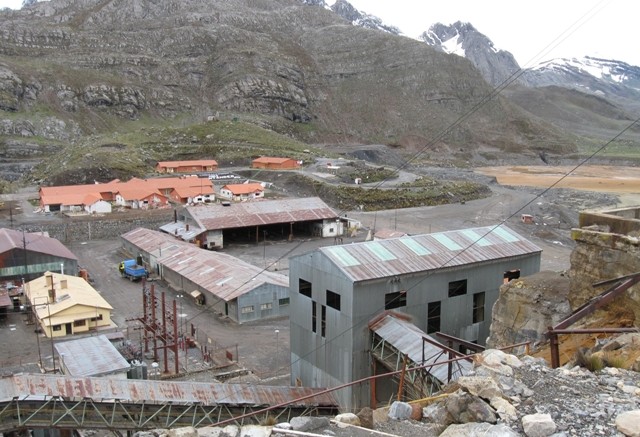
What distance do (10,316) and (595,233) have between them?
29.1 meters

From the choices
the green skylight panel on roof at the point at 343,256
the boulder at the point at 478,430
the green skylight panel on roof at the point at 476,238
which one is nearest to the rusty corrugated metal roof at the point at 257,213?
the green skylight panel on roof at the point at 476,238

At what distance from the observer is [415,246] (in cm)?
2017

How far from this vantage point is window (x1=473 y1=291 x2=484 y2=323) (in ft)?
66.8

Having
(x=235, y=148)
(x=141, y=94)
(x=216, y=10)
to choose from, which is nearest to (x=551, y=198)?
(x=235, y=148)

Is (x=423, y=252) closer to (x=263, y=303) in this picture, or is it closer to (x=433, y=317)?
(x=433, y=317)

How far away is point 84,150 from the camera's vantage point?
84.6 m

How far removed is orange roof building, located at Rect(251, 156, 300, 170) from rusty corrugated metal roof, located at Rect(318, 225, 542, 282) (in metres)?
62.0

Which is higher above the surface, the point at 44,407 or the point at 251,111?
the point at 251,111

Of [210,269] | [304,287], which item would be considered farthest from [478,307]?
[210,269]

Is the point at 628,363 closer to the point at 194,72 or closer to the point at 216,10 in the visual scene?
the point at 194,72

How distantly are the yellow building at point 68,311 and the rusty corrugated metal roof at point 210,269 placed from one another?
600 cm

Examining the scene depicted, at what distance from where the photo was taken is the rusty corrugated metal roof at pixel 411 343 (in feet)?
43.1

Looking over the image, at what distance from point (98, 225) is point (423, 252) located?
39484mm

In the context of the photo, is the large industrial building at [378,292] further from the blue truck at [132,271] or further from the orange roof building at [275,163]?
the orange roof building at [275,163]
